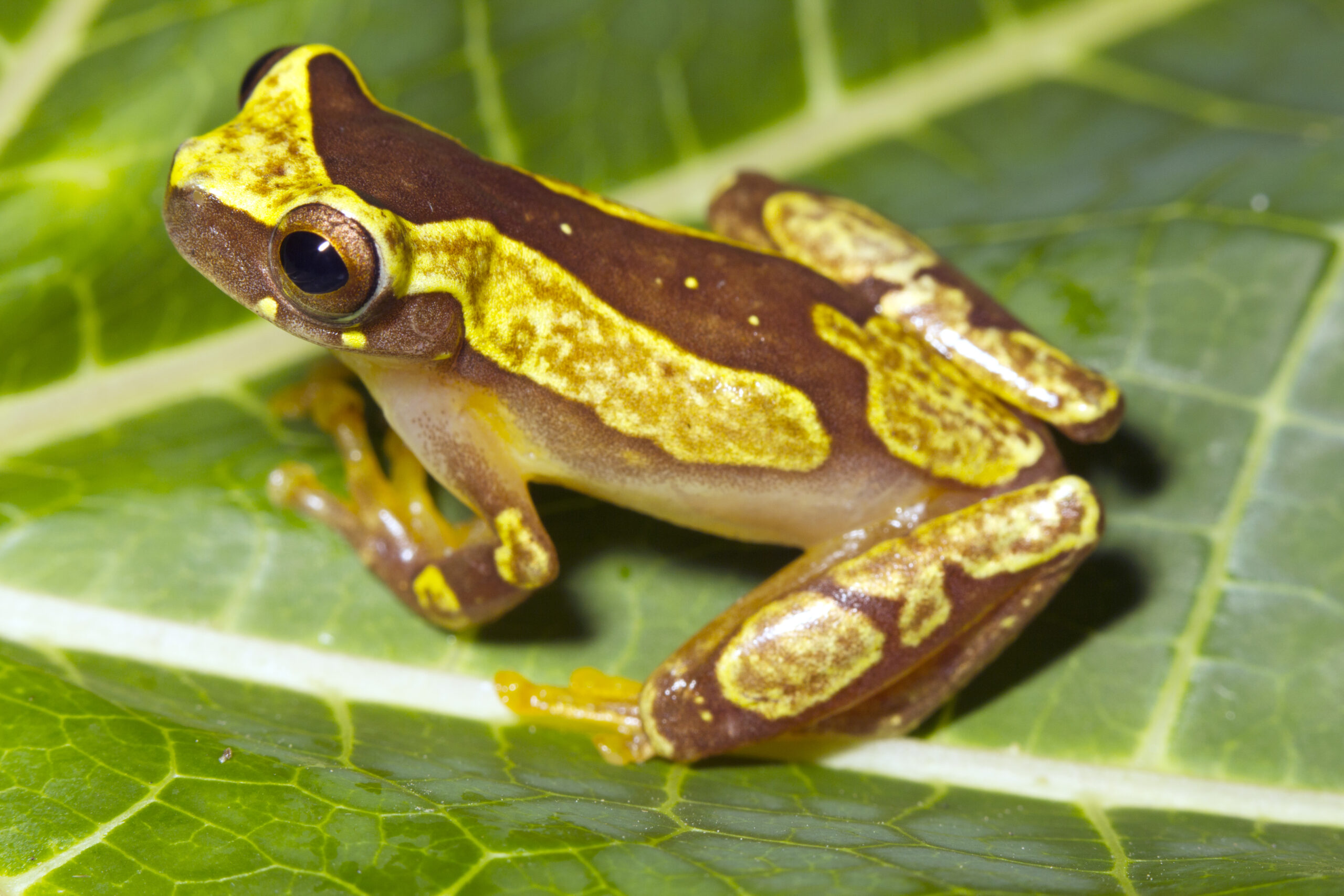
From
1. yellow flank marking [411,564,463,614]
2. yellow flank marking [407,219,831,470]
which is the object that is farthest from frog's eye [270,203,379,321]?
yellow flank marking [411,564,463,614]

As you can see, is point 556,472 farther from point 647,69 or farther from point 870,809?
point 647,69

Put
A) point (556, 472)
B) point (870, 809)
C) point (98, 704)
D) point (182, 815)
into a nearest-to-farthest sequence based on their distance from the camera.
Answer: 1. point (182, 815)
2. point (98, 704)
3. point (870, 809)
4. point (556, 472)

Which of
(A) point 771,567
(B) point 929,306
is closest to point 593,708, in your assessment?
(A) point 771,567

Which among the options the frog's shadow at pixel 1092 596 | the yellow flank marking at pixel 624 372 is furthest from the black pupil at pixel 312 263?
the frog's shadow at pixel 1092 596

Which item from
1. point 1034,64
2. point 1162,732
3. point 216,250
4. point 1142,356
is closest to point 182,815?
point 216,250

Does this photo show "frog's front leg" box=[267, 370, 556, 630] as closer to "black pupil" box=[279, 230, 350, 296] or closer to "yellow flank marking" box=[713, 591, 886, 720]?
"yellow flank marking" box=[713, 591, 886, 720]

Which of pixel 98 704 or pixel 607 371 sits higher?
pixel 607 371

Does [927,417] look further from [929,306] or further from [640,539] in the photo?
[640,539]
